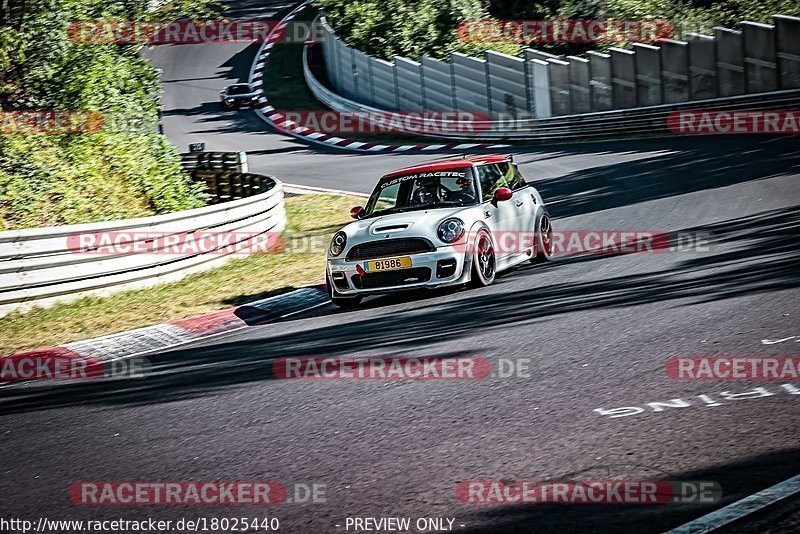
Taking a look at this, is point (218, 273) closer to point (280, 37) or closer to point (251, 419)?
point (251, 419)

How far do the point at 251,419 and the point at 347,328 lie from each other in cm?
308

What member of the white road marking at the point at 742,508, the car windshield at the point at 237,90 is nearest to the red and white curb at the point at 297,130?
the car windshield at the point at 237,90

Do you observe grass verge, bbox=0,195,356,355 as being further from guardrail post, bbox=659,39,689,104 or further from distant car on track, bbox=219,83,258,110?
distant car on track, bbox=219,83,258,110

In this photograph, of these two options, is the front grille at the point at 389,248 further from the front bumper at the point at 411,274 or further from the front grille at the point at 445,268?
the front grille at the point at 445,268

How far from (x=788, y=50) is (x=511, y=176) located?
56.0 feet

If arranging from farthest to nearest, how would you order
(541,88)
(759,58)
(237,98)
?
(237,98)
(541,88)
(759,58)

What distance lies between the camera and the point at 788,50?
2550 centimetres

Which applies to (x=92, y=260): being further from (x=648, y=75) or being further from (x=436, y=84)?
(x=436, y=84)

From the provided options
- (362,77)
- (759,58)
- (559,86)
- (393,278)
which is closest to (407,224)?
(393,278)

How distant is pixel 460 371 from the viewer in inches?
268

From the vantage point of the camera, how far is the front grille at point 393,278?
1016cm

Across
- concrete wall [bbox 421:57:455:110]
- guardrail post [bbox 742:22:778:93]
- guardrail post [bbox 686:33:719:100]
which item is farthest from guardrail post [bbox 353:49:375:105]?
guardrail post [bbox 742:22:778:93]

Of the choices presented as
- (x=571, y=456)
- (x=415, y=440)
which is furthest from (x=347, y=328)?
(x=571, y=456)

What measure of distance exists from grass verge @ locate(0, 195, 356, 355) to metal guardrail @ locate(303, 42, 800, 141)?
14.6 m
